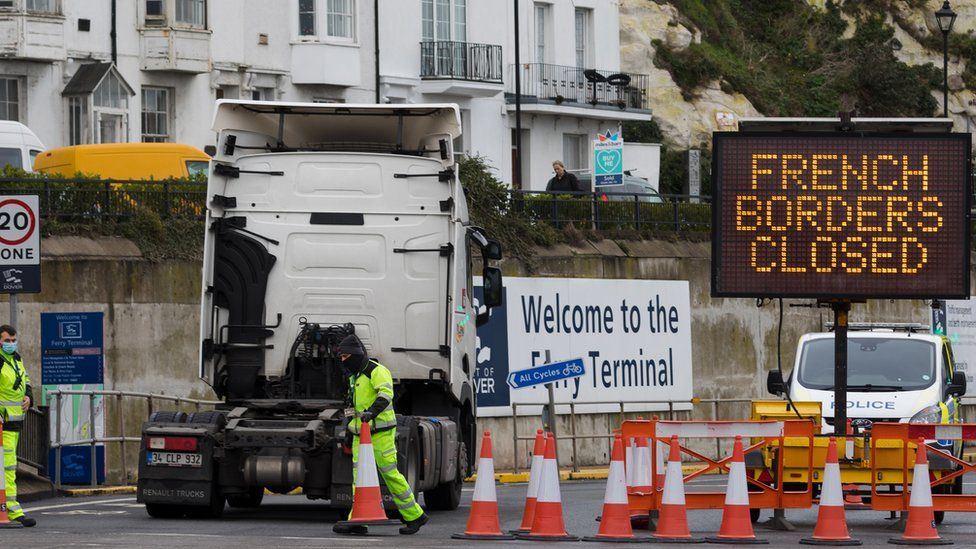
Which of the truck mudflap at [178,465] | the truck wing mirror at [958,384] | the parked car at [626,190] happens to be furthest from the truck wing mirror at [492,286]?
the parked car at [626,190]

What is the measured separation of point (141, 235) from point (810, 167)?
526 inches

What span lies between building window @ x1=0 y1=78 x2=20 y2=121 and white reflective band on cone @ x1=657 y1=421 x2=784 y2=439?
27.3 m

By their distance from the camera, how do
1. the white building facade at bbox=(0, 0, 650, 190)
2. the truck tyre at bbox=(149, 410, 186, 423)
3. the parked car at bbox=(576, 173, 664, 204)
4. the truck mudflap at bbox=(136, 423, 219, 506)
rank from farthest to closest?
the white building facade at bbox=(0, 0, 650, 190)
the parked car at bbox=(576, 173, 664, 204)
the truck tyre at bbox=(149, 410, 186, 423)
the truck mudflap at bbox=(136, 423, 219, 506)

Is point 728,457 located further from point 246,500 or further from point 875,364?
point 875,364

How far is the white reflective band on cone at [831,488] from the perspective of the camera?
16.9m

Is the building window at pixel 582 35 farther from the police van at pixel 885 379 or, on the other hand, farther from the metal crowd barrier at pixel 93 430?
the police van at pixel 885 379

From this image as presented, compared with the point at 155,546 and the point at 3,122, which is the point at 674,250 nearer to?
the point at 3,122

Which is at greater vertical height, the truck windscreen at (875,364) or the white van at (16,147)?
the white van at (16,147)

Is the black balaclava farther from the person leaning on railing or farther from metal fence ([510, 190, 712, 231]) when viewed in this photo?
the person leaning on railing

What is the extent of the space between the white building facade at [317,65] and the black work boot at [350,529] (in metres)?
26.9

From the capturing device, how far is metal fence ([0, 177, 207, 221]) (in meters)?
29.4

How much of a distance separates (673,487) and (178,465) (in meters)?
4.70

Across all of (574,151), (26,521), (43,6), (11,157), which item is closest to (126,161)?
(11,157)

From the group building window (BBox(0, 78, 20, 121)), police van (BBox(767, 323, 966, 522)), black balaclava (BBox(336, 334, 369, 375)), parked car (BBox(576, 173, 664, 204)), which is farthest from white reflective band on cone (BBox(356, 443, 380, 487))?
building window (BBox(0, 78, 20, 121))
